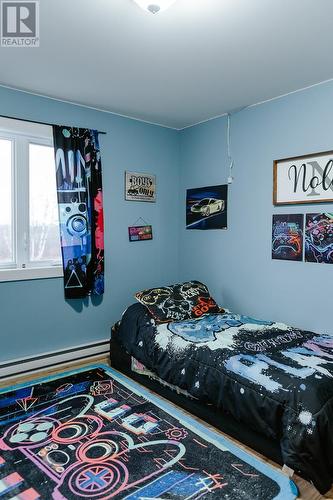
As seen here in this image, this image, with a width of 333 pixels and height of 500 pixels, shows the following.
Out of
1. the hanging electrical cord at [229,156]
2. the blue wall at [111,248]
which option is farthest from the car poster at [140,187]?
the hanging electrical cord at [229,156]

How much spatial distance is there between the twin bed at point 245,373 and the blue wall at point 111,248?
46 cm

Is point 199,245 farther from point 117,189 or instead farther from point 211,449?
point 211,449

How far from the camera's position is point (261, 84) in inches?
111

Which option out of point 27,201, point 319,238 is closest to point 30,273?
point 27,201

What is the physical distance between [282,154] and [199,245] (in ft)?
4.40

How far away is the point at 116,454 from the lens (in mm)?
2000

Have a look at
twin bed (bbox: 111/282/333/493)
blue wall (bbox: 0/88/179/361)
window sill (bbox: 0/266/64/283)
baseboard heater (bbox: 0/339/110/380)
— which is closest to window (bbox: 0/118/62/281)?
window sill (bbox: 0/266/64/283)

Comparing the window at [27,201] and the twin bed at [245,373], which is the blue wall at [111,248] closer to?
the window at [27,201]

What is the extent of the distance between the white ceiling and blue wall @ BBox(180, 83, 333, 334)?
9.2 inches

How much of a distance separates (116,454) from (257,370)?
0.96 meters

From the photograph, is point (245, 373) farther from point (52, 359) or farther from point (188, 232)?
point (188, 232)

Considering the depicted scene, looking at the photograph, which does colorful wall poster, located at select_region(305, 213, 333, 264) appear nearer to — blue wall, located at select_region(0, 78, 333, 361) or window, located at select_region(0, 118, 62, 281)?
blue wall, located at select_region(0, 78, 333, 361)

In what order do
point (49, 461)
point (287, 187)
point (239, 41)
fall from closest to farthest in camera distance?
point (49, 461) → point (239, 41) → point (287, 187)

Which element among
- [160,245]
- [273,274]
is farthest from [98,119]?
[273,274]
